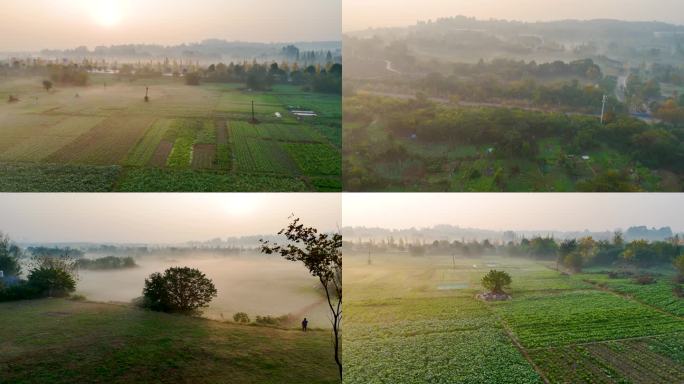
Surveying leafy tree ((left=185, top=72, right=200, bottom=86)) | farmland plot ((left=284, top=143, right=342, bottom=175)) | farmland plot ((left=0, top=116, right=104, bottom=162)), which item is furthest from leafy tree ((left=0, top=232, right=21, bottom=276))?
farmland plot ((left=284, top=143, right=342, bottom=175))

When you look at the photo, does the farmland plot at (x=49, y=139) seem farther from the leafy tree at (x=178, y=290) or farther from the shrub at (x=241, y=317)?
the shrub at (x=241, y=317)

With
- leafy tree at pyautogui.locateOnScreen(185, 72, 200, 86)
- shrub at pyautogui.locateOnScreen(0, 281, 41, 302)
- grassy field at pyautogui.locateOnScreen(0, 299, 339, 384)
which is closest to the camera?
grassy field at pyautogui.locateOnScreen(0, 299, 339, 384)

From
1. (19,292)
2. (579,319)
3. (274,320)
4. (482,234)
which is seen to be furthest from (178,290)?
(579,319)

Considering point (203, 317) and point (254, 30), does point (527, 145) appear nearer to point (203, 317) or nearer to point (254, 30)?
point (254, 30)

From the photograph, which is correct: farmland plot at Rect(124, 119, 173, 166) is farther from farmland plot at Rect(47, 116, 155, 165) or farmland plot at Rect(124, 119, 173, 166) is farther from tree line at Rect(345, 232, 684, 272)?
tree line at Rect(345, 232, 684, 272)

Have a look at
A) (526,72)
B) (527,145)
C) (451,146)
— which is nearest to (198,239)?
(451,146)
